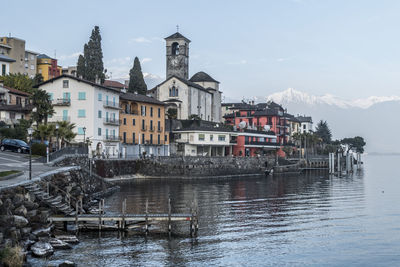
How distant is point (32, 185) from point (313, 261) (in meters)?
23.3

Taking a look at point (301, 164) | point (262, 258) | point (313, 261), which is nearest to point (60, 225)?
point (262, 258)

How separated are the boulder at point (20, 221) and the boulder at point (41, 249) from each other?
74.0 inches

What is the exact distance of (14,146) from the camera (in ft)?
231

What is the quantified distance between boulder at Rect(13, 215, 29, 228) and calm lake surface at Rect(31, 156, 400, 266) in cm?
333

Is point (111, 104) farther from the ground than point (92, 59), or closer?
closer

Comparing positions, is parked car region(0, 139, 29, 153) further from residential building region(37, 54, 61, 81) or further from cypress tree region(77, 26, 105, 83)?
residential building region(37, 54, 61, 81)

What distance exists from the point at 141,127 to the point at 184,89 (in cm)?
3198

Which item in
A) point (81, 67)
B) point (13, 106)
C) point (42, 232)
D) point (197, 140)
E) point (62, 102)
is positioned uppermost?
point (81, 67)

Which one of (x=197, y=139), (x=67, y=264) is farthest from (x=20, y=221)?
(x=197, y=139)

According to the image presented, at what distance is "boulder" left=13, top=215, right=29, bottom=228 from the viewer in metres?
32.1

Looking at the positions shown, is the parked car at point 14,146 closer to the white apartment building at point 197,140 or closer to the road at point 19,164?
the road at point 19,164

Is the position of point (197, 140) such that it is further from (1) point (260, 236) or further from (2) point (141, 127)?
(1) point (260, 236)

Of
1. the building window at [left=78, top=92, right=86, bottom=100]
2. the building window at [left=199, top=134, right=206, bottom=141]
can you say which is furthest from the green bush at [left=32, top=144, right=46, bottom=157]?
the building window at [left=199, top=134, right=206, bottom=141]

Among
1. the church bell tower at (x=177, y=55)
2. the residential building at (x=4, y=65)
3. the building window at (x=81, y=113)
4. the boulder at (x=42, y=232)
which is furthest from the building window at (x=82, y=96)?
the church bell tower at (x=177, y=55)
